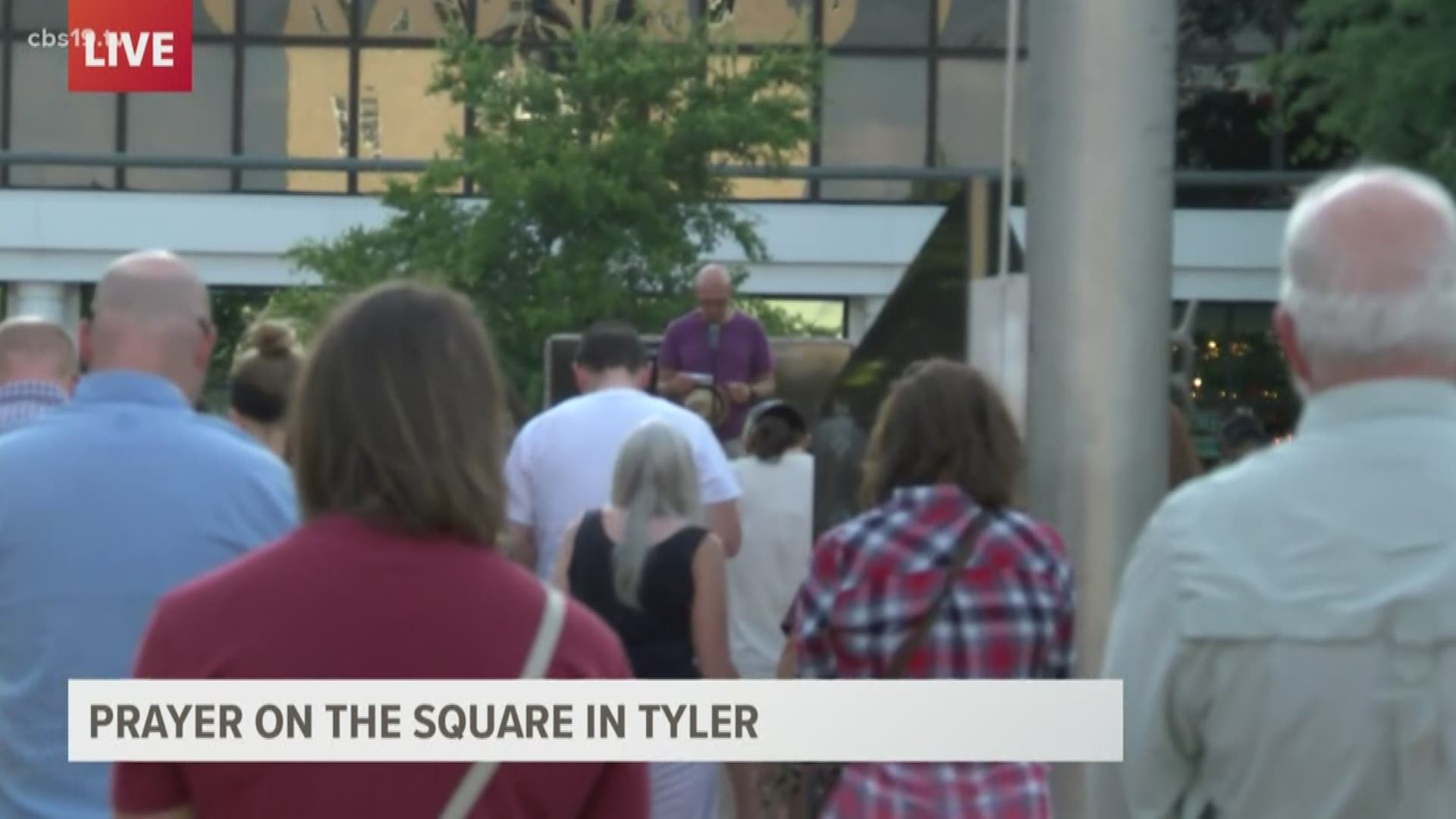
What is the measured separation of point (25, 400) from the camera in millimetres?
6883

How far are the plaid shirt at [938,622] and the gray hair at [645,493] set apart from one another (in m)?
1.90

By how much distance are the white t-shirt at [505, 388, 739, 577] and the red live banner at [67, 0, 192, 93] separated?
82.6ft

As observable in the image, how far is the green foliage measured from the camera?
21828 mm

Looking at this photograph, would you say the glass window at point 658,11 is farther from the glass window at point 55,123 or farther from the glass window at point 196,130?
the glass window at point 55,123

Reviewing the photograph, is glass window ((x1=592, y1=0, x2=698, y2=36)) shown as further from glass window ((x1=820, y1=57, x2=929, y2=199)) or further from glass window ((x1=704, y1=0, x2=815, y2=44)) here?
glass window ((x1=820, y1=57, x2=929, y2=199))

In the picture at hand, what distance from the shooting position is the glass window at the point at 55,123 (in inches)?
1344

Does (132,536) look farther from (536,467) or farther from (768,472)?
(768,472)

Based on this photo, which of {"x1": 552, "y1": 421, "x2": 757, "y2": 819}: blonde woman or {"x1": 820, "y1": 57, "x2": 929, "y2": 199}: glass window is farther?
{"x1": 820, "y1": 57, "x2": 929, "y2": 199}: glass window

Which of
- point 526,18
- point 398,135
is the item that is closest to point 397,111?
point 398,135

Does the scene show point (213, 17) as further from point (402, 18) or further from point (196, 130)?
point (402, 18)

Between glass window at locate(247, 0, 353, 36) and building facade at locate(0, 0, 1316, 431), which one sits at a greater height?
glass window at locate(247, 0, 353, 36)

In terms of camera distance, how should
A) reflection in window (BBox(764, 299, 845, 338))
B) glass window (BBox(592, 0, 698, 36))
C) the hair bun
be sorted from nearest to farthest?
the hair bun < glass window (BBox(592, 0, 698, 36)) < reflection in window (BBox(764, 299, 845, 338))

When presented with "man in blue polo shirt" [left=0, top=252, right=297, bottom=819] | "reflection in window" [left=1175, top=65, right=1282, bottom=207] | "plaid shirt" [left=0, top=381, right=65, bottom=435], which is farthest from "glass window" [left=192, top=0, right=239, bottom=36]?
"man in blue polo shirt" [left=0, top=252, right=297, bottom=819]

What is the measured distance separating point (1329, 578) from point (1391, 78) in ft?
65.8
